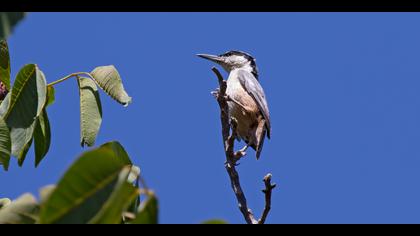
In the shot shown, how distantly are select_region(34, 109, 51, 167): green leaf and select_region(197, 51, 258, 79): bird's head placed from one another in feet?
19.8

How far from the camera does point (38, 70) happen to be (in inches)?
109

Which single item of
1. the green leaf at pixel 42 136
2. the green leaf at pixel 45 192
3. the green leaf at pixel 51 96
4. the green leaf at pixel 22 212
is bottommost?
the green leaf at pixel 22 212

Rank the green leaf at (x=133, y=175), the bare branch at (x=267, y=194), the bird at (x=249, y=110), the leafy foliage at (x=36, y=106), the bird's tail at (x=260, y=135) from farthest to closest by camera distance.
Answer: the bird at (x=249, y=110), the bird's tail at (x=260, y=135), the bare branch at (x=267, y=194), the leafy foliage at (x=36, y=106), the green leaf at (x=133, y=175)

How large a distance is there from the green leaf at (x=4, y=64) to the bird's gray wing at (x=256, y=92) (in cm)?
413

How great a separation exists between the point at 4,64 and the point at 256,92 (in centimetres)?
456

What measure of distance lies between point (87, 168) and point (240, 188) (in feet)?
7.32

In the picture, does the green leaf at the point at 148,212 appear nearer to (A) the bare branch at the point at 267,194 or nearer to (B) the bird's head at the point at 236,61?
(A) the bare branch at the point at 267,194

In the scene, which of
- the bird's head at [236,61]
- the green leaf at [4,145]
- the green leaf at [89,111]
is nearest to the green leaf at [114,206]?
the green leaf at [4,145]

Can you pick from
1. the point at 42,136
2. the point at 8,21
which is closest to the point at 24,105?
the point at 42,136

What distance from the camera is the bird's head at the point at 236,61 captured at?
357 inches

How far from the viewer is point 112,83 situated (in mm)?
3299

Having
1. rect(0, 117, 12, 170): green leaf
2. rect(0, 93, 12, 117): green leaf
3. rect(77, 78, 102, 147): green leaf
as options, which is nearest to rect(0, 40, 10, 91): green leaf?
rect(77, 78, 102, 147): green leaf

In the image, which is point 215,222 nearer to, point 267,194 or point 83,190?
point 83,190

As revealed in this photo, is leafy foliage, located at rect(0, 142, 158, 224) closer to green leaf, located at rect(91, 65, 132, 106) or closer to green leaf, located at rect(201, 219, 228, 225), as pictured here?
green leaf, located at rect(201, 219, 228, 225)
